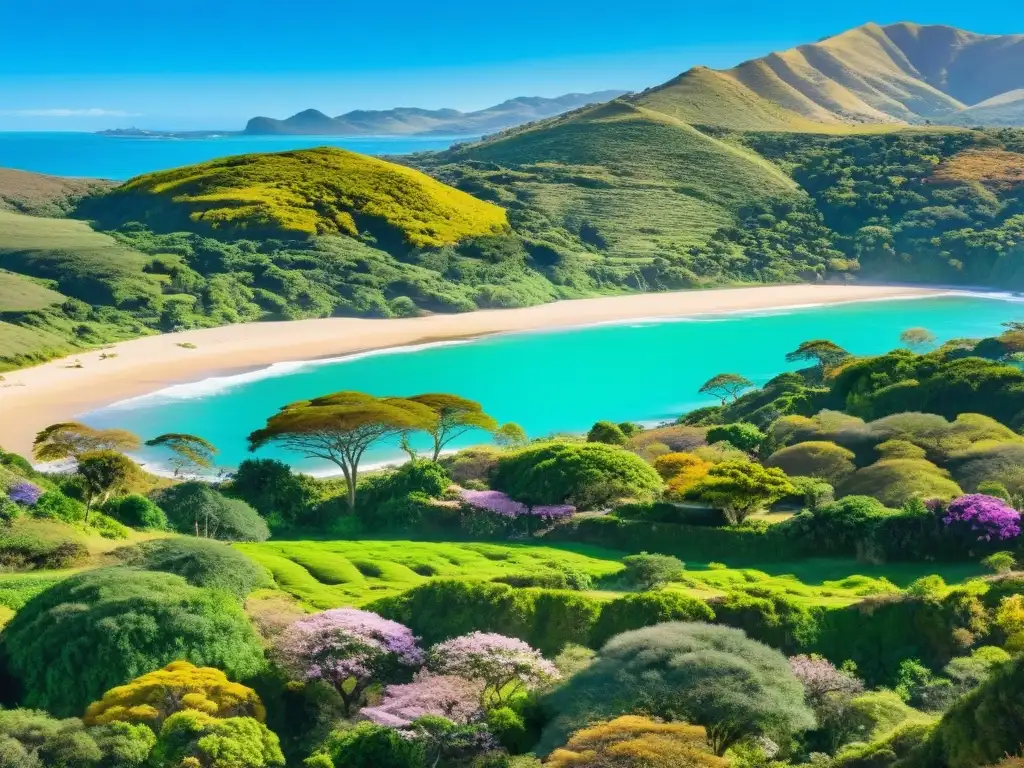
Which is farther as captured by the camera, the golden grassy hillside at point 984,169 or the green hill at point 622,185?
the golden grassy hillside at point 984,169

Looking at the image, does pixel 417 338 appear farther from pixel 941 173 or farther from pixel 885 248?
pixel 941 173

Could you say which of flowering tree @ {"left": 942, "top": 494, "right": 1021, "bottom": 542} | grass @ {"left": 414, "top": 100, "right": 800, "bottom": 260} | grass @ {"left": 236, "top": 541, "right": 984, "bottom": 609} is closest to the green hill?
grass @ {"left": 414, "top": 100, "right": 800, "bottom": 260}

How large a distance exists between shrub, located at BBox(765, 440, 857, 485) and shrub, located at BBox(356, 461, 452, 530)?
1115 cm

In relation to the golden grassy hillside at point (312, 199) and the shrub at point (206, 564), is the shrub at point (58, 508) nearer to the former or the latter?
the shrub at point (206, 564)

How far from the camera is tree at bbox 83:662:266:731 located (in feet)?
64.4

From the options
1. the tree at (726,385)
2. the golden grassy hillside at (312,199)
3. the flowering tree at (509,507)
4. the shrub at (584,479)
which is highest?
the golden grassy hillside at (312,199)

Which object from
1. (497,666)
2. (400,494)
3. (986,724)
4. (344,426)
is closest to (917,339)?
(400,494)

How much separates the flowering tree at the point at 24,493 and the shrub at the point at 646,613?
17162mm

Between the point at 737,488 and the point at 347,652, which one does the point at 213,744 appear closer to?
the point at 347,652

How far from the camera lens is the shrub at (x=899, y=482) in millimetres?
34094

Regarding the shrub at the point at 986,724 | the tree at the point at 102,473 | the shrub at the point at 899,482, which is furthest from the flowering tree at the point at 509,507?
the shrub at the point at 986,724

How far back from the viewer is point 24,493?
32844mm

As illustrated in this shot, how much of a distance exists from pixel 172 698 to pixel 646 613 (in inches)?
352

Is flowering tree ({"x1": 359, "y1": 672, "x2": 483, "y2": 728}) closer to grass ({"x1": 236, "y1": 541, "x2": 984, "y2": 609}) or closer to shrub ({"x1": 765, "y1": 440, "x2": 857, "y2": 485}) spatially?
grass ({"x1": 236, "y1": 541, "x2": 984, "y2": 609})
